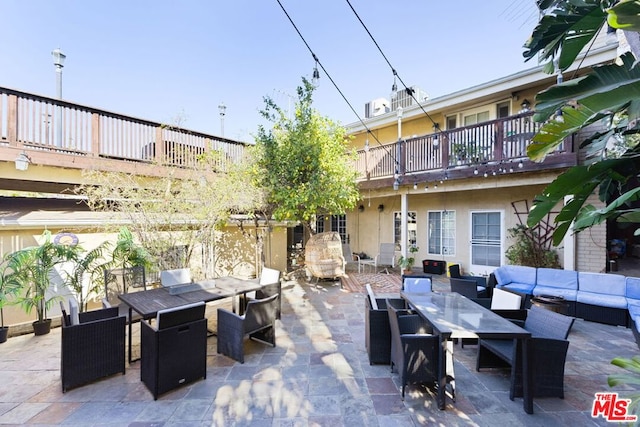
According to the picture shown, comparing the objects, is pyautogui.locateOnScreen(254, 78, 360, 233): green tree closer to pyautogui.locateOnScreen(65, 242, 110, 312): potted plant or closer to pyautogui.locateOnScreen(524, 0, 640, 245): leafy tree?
pyautogui.locateOnScreen(65, 242, 110, 312): potted plant

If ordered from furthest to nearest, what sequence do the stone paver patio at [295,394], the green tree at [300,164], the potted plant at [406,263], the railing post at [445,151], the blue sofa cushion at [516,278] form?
the potted plant at [406,263] < the railing post at [445,151] < the green tree at [300,164] < the blue sofa cushion at [516,278] < the stone paver patio at [295,394]

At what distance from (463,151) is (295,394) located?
7286 mm

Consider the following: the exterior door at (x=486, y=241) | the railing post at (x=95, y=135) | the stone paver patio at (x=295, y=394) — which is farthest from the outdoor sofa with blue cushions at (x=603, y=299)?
the railing post at (x=95, y=135)

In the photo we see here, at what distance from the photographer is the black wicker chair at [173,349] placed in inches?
123

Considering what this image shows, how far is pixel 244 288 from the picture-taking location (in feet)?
16.4

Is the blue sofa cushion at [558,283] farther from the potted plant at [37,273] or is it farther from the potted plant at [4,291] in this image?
the potted plant at [4,291]

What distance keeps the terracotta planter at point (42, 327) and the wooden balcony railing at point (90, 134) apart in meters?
3.40

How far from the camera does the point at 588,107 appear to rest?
180cm

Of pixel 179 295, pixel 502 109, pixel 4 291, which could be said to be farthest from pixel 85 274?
pixel 502 109

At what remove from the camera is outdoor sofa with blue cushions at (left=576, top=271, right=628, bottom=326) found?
5.14 metres

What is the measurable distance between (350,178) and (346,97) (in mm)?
2353

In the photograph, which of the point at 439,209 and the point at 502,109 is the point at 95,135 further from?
the point at 502,109

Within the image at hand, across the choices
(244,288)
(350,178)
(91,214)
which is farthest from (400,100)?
(91,214)

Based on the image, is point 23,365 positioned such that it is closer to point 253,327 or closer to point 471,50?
point 253,327
